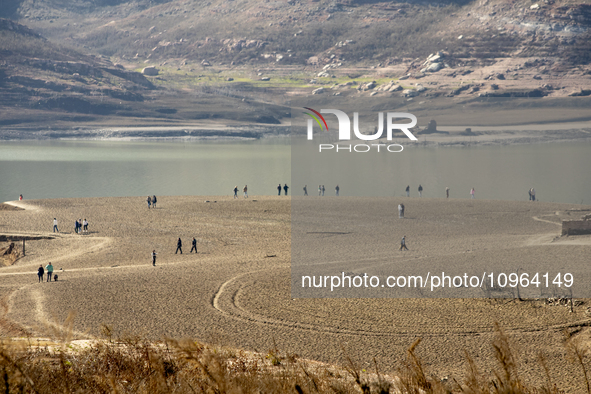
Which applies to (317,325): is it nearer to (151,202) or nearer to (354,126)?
(354,126)

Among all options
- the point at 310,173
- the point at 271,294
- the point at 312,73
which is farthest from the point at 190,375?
the point at 312,73

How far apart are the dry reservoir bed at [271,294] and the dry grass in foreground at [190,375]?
1.32 meters

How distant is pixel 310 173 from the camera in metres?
25.6

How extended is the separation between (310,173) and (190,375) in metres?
17.9

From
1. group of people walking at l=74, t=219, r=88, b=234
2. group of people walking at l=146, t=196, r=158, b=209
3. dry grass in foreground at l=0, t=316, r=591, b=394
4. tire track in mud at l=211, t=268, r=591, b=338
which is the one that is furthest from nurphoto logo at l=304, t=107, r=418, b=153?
group of people walking at l=146, t=196, r=158, b=209

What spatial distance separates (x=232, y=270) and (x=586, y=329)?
37.4 ft

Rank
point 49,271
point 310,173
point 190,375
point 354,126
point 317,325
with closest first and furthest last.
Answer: point 190,375 < point 317,325 < point 354,126 < point 49,271 < point 310,173

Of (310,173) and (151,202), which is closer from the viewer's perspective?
(310,173)

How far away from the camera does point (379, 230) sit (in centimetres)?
2481

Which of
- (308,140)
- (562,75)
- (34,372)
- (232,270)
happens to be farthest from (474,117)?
(562,75)

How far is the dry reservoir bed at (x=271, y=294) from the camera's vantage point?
12.7m

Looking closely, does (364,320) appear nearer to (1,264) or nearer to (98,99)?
(1,264)

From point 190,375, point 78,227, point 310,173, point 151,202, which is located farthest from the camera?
point 151,202

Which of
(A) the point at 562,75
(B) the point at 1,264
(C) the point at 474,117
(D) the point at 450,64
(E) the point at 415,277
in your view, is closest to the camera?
(E) the point at 415,277
